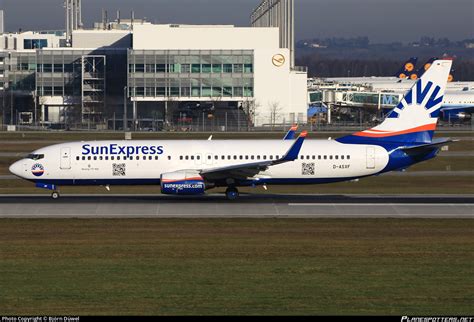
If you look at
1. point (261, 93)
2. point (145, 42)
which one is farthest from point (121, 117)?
point (261, 93)

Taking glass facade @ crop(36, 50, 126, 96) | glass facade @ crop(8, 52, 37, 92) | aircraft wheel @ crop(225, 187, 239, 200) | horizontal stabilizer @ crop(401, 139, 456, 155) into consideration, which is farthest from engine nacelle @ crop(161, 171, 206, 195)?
glass facade @ crop(8, 52, 37, 92)

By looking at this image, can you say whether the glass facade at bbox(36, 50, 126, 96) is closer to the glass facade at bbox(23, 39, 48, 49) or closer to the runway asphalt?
the glass facade at bbox(23, 39, 48, 49)

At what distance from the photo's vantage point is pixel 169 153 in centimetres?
4834

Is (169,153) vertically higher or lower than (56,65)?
lower

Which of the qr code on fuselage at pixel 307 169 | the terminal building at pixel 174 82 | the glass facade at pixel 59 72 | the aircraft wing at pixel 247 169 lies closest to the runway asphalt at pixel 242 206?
the aircraft wing at pixel 247 169

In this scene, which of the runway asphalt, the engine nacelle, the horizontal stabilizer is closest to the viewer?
the runway asphalt

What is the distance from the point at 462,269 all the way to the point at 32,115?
122m

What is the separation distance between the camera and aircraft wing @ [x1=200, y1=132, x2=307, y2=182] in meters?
45.9

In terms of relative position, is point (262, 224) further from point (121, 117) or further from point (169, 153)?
point (121, 117)

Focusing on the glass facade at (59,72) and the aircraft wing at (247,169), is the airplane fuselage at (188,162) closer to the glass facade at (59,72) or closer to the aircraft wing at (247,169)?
the aircraft wing at (247,169)

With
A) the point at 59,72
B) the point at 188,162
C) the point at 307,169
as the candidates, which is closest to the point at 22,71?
the point at 59,72

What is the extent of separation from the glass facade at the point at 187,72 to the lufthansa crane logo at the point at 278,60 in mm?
3446

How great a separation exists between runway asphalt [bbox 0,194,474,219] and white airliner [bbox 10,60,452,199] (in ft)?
A: 3.88

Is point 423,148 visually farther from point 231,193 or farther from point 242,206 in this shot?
point 231,193
